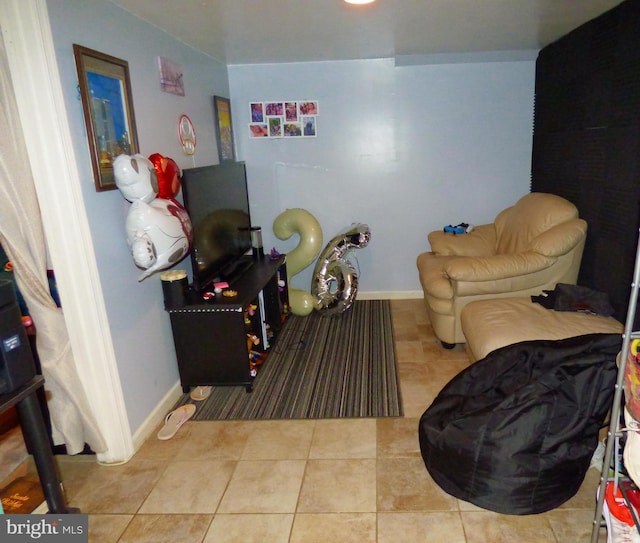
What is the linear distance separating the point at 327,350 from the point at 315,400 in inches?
27.5

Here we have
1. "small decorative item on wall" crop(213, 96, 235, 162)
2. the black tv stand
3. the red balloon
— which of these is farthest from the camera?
"small decorative item on wall" crop(213, 96, 235, 162)

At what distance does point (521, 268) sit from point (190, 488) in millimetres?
2251

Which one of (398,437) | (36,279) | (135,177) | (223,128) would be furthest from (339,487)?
(223,128)

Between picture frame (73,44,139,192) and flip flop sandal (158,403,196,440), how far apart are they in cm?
128

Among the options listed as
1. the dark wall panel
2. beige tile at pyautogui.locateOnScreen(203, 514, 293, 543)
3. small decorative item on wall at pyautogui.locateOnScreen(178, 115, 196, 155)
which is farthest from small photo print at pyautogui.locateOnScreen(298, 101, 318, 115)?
beige tile at pyautogui.locateOnScreen(203, 514, 293, 543)

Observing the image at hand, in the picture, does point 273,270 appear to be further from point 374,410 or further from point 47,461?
point 47,461

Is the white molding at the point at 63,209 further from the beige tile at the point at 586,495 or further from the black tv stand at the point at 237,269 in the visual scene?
the beige tile at the point at 586,495

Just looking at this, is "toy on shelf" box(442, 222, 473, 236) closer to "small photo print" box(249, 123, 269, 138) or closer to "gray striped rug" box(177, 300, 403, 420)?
"gray striped rug" box(177, 300, 403, 420)

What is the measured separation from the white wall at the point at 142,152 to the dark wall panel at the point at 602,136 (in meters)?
2.60

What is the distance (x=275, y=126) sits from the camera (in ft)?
13.2

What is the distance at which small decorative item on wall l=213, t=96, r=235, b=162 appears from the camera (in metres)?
3.63

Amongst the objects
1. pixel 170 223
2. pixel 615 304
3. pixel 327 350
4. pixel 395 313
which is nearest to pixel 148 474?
pixel 170 223

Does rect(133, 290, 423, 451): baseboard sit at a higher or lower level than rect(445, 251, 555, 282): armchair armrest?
lower

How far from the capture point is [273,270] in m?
3.39
